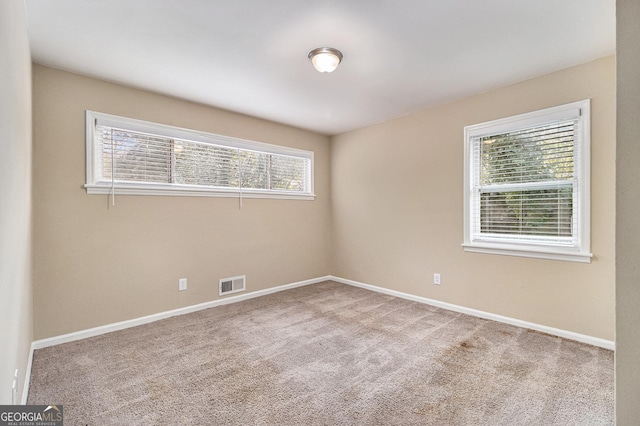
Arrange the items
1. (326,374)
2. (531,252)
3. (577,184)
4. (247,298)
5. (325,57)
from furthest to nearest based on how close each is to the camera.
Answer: (247,298)
(531,252)
(577,184)
(325,57)
(326,374)

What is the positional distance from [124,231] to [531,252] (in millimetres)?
4087

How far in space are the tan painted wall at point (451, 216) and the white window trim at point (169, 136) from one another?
1078 millimetres

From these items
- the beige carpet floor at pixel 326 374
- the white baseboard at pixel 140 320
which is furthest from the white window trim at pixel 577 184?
the white baseboard at pixel 140 320

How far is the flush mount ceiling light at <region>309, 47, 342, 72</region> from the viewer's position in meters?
2.32

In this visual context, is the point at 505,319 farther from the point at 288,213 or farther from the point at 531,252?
the point at 288,213

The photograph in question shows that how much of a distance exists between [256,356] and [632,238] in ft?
7.88

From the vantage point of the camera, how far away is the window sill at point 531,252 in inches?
103

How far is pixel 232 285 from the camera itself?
12.6 ft

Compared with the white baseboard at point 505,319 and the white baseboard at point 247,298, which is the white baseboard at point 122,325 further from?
the white baseboard at point 505,319

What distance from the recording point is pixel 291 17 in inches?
77.0

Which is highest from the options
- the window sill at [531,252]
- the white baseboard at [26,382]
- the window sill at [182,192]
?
the window sill at [182,192]

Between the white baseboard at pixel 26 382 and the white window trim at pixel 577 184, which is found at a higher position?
the white window trim at pixel 577 184

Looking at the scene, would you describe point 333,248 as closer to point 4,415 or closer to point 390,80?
point 390,80

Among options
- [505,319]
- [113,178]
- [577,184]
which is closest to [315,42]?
[113,178]
